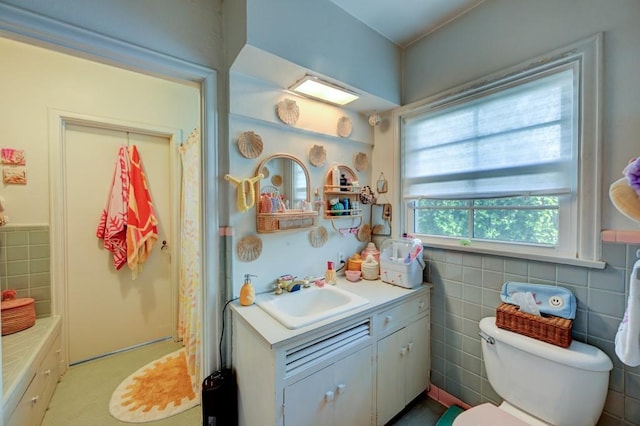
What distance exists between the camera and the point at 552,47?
136 cm

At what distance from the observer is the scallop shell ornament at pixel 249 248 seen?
1565mm

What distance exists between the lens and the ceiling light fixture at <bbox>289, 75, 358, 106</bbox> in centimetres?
164

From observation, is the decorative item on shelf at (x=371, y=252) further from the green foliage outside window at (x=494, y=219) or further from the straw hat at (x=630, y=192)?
the straw hat at (x=630, y=192)

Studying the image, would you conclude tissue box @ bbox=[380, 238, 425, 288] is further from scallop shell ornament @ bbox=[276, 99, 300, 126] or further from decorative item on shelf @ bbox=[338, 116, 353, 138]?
scallop shell ornament @ bbox=[276, 99, 300, 126]

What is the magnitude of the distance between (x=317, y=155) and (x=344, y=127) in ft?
1.16

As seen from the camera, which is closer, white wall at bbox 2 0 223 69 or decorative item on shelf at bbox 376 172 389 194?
white wall at bbox 2 0 223 69

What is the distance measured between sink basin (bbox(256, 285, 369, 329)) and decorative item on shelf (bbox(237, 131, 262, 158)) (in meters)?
0.90

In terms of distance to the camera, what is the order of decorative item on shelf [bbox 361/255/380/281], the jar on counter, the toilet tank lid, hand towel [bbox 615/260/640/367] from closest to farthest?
hand towel [bbox 615/260/640/367]
the toilet tank lid
decorative item on shelf [bbox 361/255/380/281]
the jar on counter

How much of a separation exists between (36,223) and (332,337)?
7.88ft

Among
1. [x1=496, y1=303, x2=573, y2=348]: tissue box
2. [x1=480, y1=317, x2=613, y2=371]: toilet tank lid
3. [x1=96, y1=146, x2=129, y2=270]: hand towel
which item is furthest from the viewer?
[x1=96, y1=146, x2=129, y2=270]: hand towel

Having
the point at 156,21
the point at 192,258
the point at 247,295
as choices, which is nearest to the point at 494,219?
the point at 247,295

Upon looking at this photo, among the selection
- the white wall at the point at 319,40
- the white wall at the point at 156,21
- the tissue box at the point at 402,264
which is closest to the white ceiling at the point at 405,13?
the white wall at the point at 319,40

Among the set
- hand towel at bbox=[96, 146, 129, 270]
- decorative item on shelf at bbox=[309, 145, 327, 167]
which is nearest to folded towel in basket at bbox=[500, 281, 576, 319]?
decorative item on shelf at bbox=[309, 145, 327, 167]

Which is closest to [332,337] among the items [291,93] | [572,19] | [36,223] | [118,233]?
[291,93]
